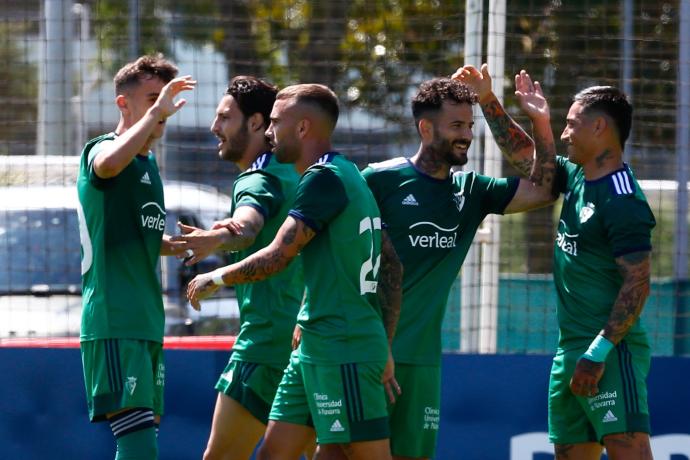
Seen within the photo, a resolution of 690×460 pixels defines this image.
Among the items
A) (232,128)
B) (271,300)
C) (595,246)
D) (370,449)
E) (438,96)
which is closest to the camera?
(370,449)

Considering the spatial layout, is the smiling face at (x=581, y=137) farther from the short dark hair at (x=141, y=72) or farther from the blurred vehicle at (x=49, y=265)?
the blurred vehicle at (x=49, y=265)

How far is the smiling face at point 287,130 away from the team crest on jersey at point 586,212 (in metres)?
1.37

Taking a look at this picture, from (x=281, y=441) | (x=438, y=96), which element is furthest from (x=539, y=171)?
(x=281, y=441)

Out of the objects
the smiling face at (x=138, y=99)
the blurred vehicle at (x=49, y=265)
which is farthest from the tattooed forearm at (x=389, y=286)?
the blurred vehicle at (x=49, y=265)

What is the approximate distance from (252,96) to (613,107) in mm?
1726

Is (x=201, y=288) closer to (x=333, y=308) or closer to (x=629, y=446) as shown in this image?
(x=333, y=308)

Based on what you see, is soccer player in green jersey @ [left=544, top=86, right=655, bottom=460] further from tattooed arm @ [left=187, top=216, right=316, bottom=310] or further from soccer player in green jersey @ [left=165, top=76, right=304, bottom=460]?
tattooed arm @ [left=187, top=216, right=316, bottom=310]

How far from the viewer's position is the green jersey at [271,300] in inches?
233

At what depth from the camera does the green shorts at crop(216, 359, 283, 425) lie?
5.96m

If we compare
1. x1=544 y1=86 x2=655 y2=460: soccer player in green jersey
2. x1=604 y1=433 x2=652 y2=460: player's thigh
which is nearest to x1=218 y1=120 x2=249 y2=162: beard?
x1=544 y1=86 x2=655 y2=460: soccer player in green jersey

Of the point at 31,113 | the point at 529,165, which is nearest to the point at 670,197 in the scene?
the point at 529,165

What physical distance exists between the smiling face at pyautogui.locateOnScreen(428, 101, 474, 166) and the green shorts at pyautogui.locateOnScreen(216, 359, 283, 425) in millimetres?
1297

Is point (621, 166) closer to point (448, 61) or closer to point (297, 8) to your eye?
point (448, 61)

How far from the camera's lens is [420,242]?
19.3 ft
